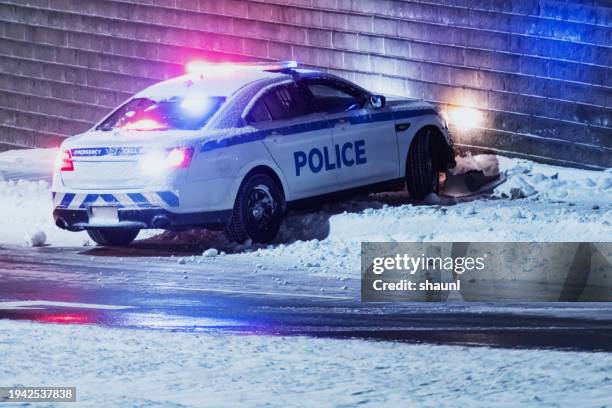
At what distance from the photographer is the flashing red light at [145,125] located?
13.9 metres

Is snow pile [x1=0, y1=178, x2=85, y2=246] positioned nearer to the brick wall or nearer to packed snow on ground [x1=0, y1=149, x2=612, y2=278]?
packed snow on ground [x1=0, y1=149, x2=612, y2=278]

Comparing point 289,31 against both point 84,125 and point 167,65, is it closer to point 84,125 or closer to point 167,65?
point 167,65

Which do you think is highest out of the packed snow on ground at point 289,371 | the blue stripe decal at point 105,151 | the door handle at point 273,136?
the door handle at point 273,136

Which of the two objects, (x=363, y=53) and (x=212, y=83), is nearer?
(x=212, y=83)

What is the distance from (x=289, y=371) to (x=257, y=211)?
5644mm

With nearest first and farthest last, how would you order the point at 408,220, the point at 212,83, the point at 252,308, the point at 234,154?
the point at 252,308
the point at 234,154
the point at 408,220
the point at 212,83

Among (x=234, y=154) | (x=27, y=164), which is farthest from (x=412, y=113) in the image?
(x=27, y=164)

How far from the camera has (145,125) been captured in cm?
1404

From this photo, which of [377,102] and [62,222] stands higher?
[377,102]

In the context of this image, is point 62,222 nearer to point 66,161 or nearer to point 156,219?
point 66,161

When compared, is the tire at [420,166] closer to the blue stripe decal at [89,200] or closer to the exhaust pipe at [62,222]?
the blue stripe decal at [89,200]

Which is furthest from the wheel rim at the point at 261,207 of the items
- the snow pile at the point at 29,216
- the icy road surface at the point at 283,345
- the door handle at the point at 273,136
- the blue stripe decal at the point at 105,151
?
the snow pile at the point at 29,216

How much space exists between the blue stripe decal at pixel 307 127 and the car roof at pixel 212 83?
0.54 meters

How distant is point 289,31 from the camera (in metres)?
18.6
